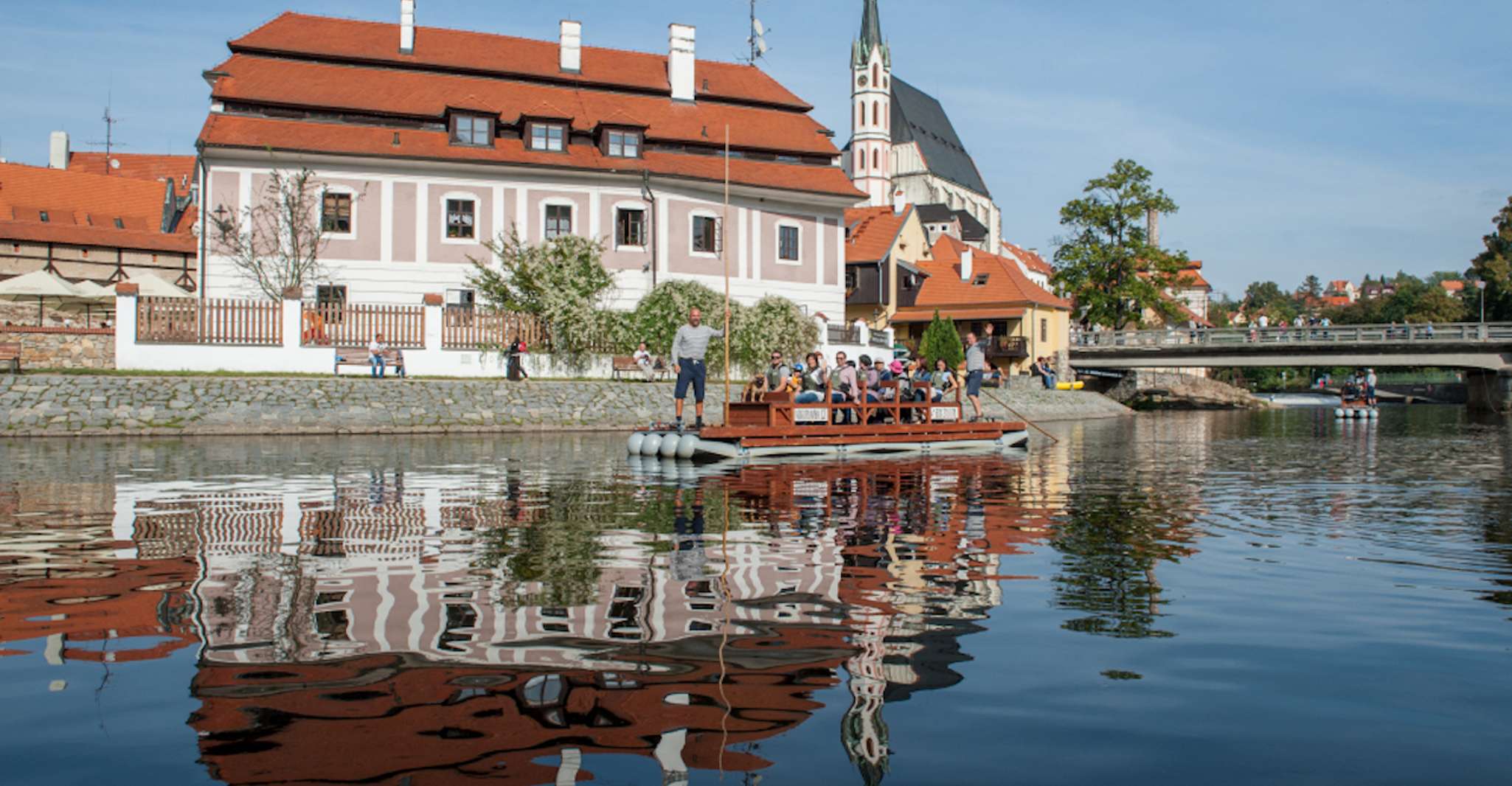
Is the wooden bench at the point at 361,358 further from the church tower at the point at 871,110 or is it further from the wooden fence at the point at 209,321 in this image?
the church tower at the point at 871,110

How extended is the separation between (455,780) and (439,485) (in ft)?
35.3

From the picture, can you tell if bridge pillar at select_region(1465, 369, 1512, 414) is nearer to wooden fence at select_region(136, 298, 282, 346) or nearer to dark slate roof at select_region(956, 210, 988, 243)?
dark slate roof at select_region(956, 210, 988, 243)

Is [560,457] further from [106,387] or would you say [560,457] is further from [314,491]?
[106,387]

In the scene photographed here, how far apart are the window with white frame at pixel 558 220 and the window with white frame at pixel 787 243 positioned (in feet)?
29.3

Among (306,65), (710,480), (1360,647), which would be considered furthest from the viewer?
(306,65)

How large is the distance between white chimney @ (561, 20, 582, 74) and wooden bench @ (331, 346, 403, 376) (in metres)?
19.7

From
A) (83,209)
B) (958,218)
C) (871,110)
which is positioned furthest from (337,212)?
(958,218)

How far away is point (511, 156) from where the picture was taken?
42000 millimetres

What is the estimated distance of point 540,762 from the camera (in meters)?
3.67

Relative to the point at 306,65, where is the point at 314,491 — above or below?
below

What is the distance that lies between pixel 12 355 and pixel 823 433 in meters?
21.6

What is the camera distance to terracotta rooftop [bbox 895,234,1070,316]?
71000mm

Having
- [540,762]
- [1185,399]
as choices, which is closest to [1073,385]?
[1185,399]

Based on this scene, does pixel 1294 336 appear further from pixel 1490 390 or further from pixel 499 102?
pixel 499 102
